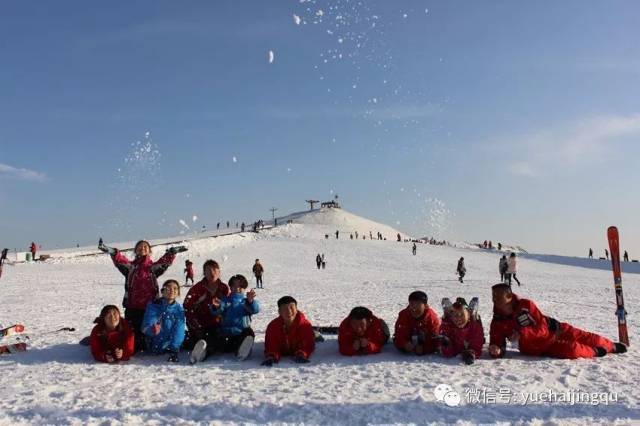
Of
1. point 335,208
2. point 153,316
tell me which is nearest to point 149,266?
point 153,316

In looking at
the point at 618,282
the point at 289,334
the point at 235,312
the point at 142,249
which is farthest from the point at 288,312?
the point at 618,282

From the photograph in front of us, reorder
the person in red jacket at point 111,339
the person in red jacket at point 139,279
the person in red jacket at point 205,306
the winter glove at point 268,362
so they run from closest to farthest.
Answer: the winter glove at point 268,362 < the person in red jacket at point 111,339 < the person in red jacket at point 205,306 < the person in red jacket at point 139,279

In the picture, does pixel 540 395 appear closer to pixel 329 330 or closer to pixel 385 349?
pixel 385 349

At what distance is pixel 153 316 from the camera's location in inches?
299

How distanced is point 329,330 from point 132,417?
15.9 ft

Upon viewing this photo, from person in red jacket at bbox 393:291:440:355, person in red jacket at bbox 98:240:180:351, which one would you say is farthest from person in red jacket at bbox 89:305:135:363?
person in red jacket at bbox 393:291:440:355

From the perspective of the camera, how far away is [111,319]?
7336 mm

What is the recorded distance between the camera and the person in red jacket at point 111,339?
7215 mm

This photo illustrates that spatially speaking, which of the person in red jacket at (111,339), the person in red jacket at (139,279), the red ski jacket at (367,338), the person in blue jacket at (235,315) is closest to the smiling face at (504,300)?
the red ski jacket at (367,338)

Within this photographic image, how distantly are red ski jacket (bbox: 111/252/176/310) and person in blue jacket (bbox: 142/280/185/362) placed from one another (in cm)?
58

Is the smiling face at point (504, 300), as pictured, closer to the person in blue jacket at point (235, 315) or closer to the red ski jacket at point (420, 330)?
the red ski jacket at point (420, 330)

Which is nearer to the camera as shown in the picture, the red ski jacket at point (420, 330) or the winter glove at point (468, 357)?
the winter glove at point (468, 357)

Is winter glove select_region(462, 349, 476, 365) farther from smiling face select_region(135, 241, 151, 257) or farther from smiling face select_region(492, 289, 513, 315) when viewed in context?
smiling face select_region(135, 241, 151, 257)

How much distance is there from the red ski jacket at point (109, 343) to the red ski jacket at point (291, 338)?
1996 millimetres
